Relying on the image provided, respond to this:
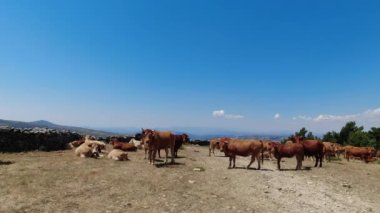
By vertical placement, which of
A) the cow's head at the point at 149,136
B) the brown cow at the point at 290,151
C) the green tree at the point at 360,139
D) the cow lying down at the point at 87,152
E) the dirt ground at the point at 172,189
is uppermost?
the green tree at the point at 360,139

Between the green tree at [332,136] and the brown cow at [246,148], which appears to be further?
the green tree at [332,136]

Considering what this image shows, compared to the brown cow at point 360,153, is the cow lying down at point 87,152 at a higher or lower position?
lower

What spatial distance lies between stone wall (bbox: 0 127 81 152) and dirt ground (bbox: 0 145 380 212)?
6.42m

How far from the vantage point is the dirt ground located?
1205 cm

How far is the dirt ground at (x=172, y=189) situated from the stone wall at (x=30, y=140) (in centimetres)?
642

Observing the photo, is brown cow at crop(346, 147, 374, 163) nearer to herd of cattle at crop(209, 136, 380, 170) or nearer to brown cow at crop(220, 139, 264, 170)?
herd of cattle at crop(209, 136, 380, 170)

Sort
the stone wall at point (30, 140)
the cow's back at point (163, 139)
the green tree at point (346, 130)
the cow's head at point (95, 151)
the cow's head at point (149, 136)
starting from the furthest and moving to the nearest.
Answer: the green tree at point (346, 130)
the stone wall at point (30, 140)
the cow's head at point (95, 151)
the cow's back at point (163, 139)
the cow's head at point (149, 136)

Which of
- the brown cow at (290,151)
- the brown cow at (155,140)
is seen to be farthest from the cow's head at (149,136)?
the brown cow at (290,151)

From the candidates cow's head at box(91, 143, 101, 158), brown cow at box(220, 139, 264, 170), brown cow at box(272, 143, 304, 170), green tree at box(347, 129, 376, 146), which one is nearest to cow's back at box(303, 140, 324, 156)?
brown cow at box(272, 143, 304, 170)

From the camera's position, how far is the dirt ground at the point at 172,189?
12.0m

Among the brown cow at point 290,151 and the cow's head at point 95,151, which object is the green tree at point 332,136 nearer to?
the brown cow at point 290,151

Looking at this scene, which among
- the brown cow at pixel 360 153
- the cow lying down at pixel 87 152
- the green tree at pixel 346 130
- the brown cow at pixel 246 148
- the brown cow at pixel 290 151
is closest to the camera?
the brown cow at pixel 246 148

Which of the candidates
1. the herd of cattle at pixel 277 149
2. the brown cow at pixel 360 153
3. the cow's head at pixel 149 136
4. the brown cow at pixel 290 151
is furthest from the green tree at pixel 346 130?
the cow's head at pixel 149 136

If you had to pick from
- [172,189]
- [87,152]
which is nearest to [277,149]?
[172,189]
